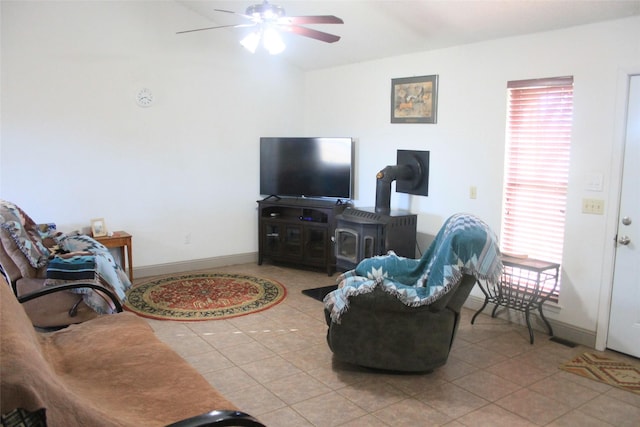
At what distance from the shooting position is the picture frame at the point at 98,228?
197 inches

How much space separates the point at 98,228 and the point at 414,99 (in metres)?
3.36

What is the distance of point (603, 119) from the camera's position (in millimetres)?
3629

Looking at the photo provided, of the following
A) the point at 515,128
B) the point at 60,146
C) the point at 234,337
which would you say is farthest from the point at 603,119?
the point at 60,146

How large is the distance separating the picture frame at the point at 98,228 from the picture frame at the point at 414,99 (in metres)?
3.11

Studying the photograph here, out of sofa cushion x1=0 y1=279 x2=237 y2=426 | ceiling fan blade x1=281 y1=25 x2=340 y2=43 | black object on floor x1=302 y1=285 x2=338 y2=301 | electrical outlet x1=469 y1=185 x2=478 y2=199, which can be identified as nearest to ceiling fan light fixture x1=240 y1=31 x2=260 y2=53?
ceiling fan blade x1=281 y1=25 x2=340 y2=43

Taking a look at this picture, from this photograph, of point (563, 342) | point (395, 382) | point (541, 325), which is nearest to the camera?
point (395, 382)

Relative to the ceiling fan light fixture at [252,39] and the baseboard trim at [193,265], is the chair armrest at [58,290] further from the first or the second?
the baseboard trim at [193,265]

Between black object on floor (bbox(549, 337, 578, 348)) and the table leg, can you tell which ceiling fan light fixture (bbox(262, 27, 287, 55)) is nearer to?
the table leg

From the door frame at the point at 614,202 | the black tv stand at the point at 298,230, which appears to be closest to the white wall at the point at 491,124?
the door frame at the point at 614,202

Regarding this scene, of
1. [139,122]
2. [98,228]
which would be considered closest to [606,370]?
[98,228]

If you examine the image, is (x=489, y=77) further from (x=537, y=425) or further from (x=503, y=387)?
(x=537, y=425)

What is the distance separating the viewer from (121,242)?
503 cm

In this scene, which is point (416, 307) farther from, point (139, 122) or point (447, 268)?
point (139, 122)

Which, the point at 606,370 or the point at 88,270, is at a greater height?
the point at 88,270
